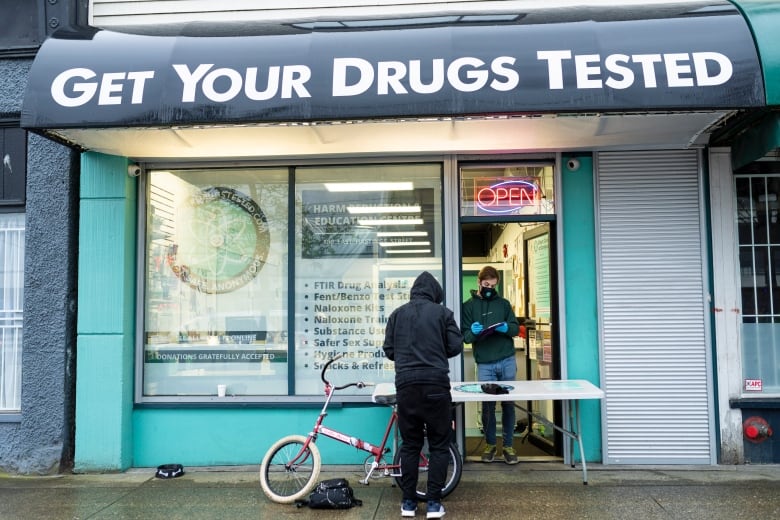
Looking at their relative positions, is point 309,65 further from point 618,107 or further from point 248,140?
point 618,107

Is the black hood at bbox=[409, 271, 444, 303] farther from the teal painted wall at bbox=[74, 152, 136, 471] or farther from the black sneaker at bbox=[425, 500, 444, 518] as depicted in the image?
the teal painted wall at bbox=[74, 152, 136, 471]

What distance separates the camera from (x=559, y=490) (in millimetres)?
5762

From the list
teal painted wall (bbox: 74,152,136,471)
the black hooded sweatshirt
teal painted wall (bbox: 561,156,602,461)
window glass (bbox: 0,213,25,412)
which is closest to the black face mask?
teal painted wall (bbox: 561,156,602,461)

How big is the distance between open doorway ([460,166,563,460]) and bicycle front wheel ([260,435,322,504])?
193cm

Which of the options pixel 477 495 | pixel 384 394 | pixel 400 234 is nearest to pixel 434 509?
pixel 477 495

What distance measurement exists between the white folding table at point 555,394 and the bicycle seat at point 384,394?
54cm

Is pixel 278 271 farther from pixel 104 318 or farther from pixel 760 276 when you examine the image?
pixel 760 276

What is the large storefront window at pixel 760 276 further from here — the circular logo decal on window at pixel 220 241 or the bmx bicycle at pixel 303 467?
the circular logo decal on window at pixel 220 241

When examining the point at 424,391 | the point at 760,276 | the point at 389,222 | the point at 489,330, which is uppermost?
the point at 389,222

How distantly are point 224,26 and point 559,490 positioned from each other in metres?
5.29

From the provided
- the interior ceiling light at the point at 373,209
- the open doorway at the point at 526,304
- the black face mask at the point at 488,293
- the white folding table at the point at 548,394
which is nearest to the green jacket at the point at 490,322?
the black face mask at the point at 488,293

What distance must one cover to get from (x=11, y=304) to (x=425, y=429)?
4717 mm

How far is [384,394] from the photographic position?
230 inches

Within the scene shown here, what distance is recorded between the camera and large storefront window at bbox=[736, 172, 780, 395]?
6.55m
